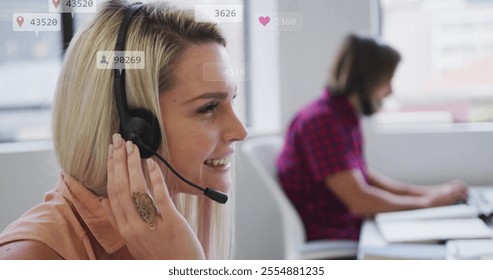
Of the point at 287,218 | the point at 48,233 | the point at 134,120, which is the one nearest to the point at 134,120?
the point at 134,120

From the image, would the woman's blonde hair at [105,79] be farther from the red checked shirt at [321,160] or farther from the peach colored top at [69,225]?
the red checked shirt at [321,160]

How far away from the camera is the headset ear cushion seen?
96 centimetres

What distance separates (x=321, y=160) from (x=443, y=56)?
0.34 meters

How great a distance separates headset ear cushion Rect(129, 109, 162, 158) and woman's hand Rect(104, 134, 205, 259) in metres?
0.02

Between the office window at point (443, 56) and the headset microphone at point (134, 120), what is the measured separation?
0.45m

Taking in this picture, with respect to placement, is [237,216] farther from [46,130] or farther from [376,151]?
[46,130]

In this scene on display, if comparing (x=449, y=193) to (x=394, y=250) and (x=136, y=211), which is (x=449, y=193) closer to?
(x=394, y=250)

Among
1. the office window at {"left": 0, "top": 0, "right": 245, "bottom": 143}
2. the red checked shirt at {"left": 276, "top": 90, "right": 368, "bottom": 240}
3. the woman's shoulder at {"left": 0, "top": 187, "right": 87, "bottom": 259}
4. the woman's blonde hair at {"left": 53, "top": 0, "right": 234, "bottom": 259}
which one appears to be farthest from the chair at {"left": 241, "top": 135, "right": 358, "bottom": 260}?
the woman's shoulder at {"left": 0, "top": 187, "right": 87, "bottom": 259}

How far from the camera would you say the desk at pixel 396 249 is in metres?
1.06

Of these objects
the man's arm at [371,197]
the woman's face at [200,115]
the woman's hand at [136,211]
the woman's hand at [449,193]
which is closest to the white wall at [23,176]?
the woman's hand at [136,211]

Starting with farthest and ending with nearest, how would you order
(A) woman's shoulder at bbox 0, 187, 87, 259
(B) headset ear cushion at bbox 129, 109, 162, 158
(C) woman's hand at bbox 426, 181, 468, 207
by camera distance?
1. (C) woman's hand at bbox 426, 181, 468, 207
2. (B) headset ear cushion at bbox 129, 109, 162, 158
3. (A) woman's shoulder at bbox 0, 187, 87, 259

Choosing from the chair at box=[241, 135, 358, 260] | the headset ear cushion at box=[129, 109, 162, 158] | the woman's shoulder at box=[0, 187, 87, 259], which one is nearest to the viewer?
the woman's shoulder at box=[0, 187, 87, 259]

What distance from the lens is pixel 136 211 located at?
0.97 meters

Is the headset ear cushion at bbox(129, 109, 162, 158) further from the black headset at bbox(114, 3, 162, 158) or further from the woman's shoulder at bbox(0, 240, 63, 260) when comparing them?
the woman's shoulder at bbox(0, 240, 63, 260)
